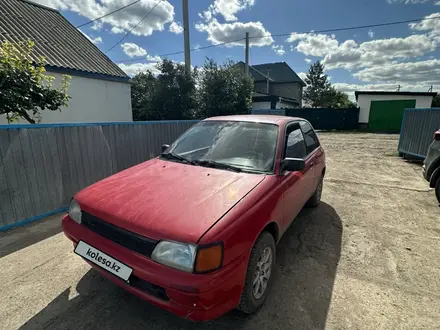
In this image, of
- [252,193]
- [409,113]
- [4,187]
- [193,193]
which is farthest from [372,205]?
[409,113]

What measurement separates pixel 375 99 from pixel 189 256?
2468 centimetres

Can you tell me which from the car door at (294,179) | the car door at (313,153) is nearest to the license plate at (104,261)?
the car door at (294,179)

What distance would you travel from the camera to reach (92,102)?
9062 mm

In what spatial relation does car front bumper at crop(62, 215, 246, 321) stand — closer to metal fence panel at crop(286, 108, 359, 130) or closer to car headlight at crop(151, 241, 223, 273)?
car headlight at crop(151, 241, 223, 273)

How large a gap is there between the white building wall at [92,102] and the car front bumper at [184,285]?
7.89 meters

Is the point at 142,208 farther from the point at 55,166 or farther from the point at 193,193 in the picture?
the point at 55,166

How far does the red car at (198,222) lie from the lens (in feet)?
4.83

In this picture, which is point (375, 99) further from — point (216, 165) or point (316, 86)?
point (316, 86)

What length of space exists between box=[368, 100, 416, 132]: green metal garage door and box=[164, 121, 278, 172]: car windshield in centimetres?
2202

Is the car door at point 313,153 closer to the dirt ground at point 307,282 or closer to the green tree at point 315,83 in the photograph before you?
the dirt ground at point 307,282

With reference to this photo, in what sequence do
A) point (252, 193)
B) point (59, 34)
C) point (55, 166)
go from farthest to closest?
1. point (59, 34)
2. point (55, 166)
3. point (252, 193)

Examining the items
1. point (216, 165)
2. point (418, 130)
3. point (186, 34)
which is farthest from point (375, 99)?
point (216, 165)

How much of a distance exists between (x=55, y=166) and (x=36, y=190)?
17.3 inches

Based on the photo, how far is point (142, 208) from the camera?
1.75m
